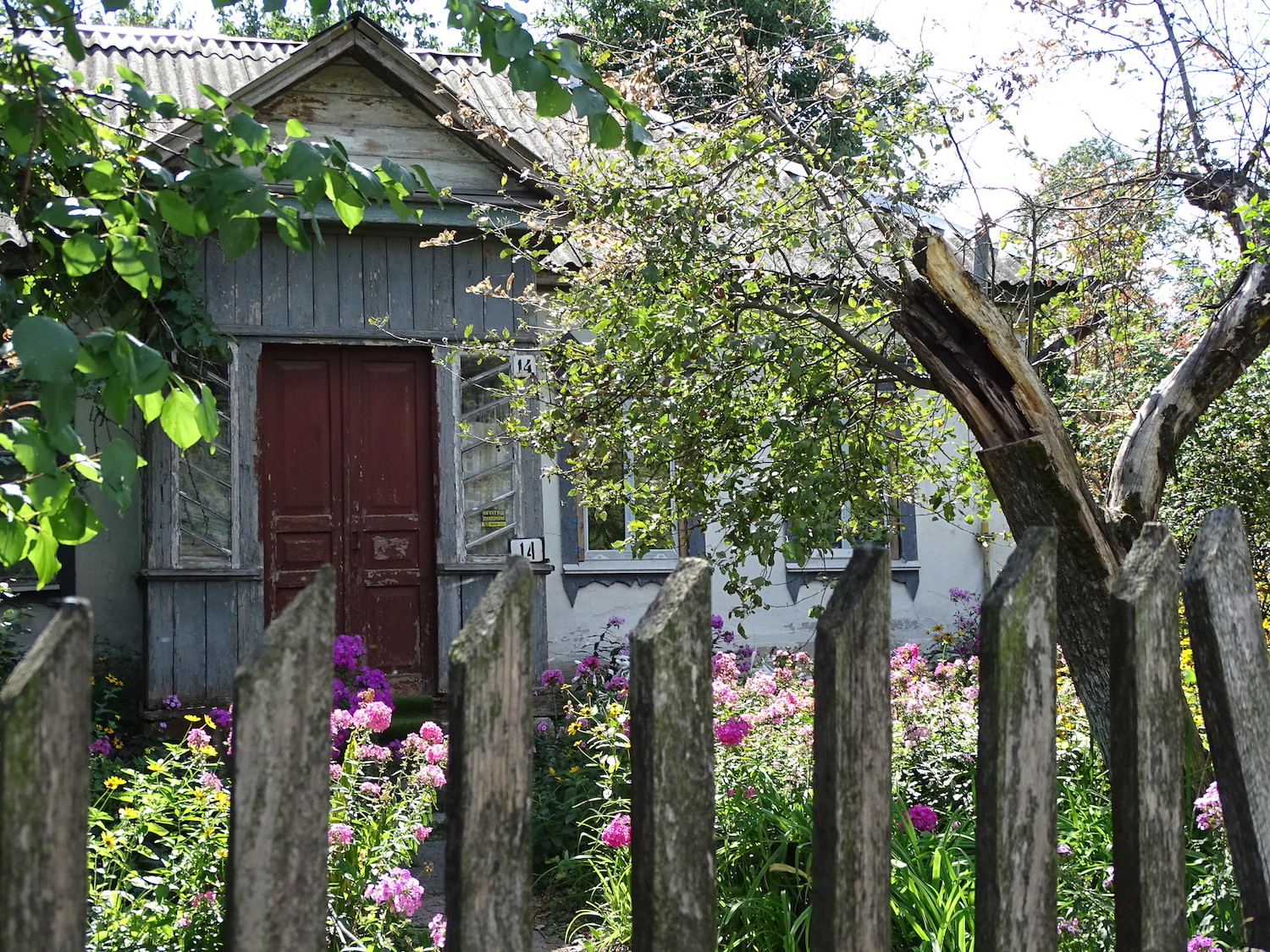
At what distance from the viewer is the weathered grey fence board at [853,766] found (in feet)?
4.02

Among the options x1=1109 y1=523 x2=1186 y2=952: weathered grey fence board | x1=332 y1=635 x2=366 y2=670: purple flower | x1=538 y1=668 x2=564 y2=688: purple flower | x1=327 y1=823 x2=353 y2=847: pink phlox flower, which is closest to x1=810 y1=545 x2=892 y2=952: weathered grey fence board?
x1=1109 y1=523 x2=1186 y2=952: weathered grey fence board

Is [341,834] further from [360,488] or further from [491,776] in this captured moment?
[360,488]

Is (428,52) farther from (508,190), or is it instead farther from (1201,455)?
(1201,455)

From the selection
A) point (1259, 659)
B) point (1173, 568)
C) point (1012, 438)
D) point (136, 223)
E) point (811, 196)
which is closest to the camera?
point (1173, 568)

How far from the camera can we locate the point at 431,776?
366 centimetres

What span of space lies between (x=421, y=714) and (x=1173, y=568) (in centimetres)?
667

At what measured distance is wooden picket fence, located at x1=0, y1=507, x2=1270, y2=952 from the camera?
95 cm

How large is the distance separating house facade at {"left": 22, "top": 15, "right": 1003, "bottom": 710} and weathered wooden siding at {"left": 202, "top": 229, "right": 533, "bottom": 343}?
0.04ft

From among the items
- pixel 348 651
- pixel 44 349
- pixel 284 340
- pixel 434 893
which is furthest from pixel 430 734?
pixel 284 340

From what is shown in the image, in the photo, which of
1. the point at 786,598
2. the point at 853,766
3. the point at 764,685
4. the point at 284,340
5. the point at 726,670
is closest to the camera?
the point at 853,766

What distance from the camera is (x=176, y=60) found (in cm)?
970

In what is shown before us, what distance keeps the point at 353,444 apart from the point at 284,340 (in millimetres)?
856

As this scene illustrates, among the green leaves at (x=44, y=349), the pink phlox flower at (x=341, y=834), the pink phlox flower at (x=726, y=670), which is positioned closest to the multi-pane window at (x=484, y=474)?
the pink phlox flower at (x=726, y=670)

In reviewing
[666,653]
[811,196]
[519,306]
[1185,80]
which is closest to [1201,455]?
[1185,80]
